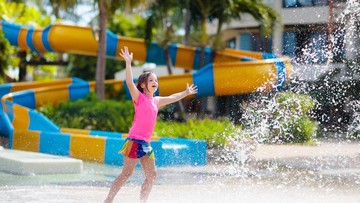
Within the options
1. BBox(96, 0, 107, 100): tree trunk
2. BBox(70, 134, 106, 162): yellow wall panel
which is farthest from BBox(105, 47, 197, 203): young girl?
BBox(96, 0, 107, 100): tree trunk

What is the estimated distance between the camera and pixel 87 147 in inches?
463

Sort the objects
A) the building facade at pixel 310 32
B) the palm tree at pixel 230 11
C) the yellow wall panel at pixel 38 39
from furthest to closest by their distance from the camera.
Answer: the yellow wall panel at pixel 38 39, the palm tree at pixel 230 11, the building facade at pixel 310 32

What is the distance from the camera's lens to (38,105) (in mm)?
17969

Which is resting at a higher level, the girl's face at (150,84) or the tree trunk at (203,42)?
the girl's face at (150,84)

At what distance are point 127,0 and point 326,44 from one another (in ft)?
15.6

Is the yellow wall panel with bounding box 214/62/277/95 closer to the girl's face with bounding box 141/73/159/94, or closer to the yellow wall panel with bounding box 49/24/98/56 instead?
the yellow wall panel with bounding box 49/24/98/56

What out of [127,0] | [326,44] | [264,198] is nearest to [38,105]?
[127,0]

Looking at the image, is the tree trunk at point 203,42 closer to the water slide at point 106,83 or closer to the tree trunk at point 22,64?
the water slide at point 106,83

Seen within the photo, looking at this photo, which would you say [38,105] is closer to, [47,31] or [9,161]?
Answer: [47,31]

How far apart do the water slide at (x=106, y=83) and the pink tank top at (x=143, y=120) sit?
428cm

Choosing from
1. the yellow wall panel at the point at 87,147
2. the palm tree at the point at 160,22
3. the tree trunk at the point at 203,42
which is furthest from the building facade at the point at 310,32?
the yellow wall panel at the point at 87,147

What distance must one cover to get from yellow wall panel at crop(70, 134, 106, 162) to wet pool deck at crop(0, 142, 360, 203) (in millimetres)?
387

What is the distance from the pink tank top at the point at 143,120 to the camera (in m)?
6.43

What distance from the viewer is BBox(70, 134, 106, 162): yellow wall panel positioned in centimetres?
1140
